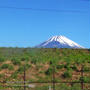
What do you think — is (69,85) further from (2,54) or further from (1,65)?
(2,54)

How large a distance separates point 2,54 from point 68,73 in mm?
12039

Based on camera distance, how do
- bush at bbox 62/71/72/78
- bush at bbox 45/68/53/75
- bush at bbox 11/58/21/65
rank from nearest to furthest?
bush at bbox 62/71/72/78 < bush at bbox 45/68/53/75 < bush at bbox 11/58/21/65

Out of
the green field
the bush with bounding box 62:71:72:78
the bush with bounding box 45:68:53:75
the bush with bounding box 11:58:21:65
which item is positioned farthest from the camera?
the bush with bounding box 11:58:21:65

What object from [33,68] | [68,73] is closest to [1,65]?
[33,68]

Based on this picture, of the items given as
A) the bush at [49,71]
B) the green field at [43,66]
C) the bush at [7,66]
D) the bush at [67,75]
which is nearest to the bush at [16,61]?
the green field at [43,66]

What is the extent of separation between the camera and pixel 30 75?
4059 cm

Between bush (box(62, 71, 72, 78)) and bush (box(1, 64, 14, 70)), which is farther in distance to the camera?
bush (box(1, 64, 14, 70))

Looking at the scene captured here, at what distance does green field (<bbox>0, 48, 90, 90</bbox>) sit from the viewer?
38509 millimetres

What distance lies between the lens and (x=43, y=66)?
44.9 m

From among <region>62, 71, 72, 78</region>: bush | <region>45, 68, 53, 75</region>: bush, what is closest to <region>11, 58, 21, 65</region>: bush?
<region>45, 68, 53, 75</region>: bush

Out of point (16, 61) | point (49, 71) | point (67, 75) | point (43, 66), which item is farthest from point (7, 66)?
point (67, 75)

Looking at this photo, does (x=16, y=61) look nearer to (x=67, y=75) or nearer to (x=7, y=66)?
(x=7, y=66)

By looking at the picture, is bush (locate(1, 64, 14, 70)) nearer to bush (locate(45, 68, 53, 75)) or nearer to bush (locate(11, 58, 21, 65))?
bush (locate(11, 58, 21, 65))

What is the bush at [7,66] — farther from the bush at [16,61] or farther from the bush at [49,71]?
the bush at [49,71]
